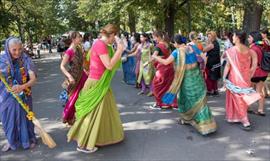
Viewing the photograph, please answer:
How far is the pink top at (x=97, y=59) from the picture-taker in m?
5.20

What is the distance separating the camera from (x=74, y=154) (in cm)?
556

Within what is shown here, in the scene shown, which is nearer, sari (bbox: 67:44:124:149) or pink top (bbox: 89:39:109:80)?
pink top (bbox: 89:39:109:80)

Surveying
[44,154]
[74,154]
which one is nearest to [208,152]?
[74,154]

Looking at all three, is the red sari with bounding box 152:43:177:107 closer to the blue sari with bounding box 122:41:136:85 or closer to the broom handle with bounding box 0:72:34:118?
the broom handle with bounding box 0:72:34:118

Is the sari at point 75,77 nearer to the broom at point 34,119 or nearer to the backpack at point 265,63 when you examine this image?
the broom at point 34,119

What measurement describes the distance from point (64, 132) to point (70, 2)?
51342 millimetres

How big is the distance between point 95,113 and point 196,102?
6.28 feet

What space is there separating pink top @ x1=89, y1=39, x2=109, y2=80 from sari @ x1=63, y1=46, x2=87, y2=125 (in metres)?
1.01

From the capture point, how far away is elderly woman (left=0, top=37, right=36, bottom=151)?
5.50m

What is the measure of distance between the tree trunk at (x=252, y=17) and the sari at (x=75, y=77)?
8.67m

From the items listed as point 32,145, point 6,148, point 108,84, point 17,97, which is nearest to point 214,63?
point 108,84

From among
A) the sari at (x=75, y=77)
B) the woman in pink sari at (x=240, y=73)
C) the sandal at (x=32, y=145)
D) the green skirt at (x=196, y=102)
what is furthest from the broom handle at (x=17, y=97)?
the woman in pink sari at (x=240, y=73)

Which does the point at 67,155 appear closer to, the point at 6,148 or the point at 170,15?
the point at 6,148

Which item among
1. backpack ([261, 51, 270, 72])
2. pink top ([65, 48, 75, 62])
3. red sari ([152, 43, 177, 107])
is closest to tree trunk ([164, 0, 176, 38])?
red sari ([152, 43, 177, 107])
